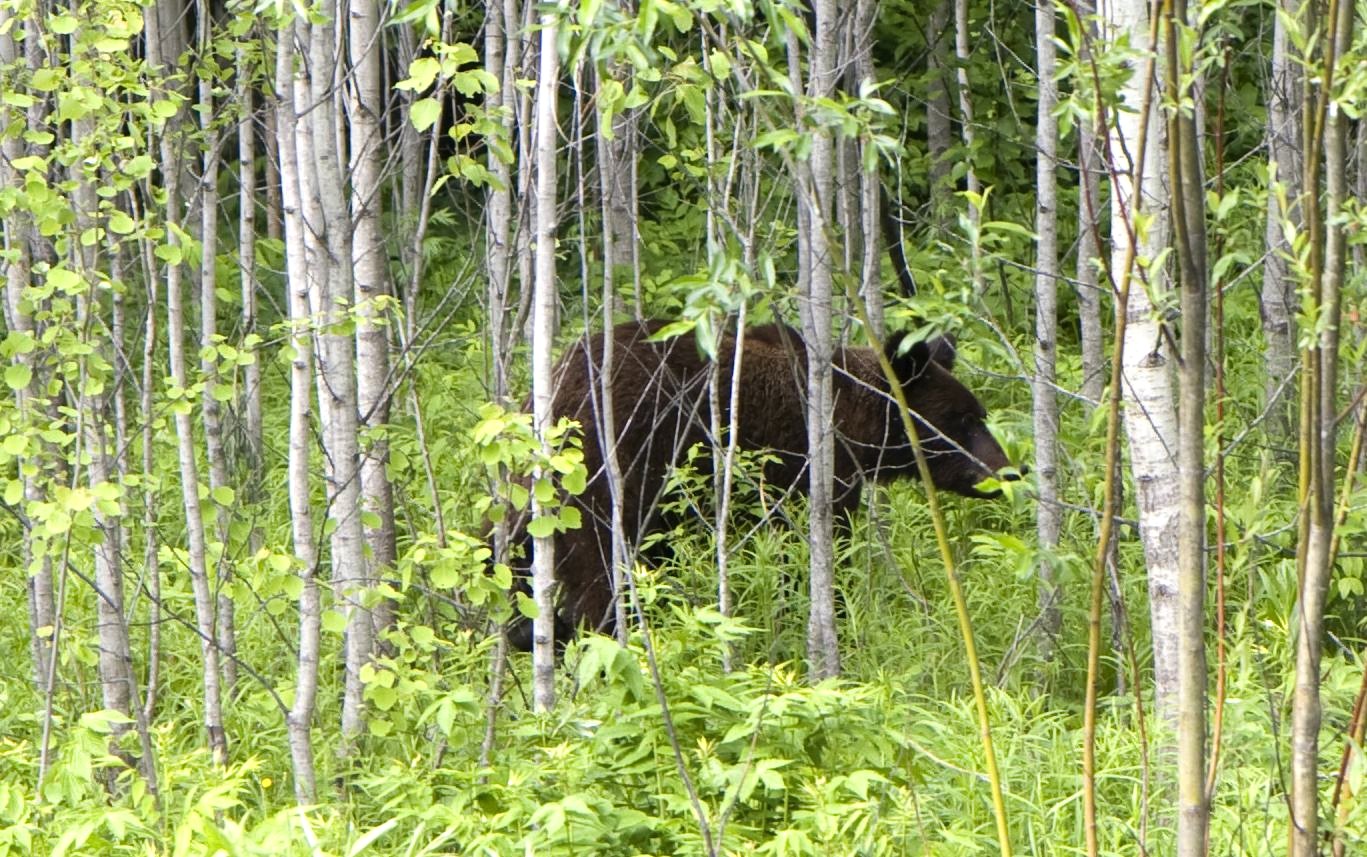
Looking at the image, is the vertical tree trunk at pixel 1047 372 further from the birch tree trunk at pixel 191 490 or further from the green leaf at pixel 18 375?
the green leaf at pixel 18 375

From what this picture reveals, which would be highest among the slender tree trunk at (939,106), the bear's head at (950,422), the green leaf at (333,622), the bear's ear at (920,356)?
the slender tree trunk at (939,106)

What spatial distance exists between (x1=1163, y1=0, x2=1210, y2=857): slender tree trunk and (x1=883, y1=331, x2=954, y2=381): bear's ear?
444 centimetres

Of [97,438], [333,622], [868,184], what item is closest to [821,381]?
[868,184]

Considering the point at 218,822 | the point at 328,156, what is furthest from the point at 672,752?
the point at 328,156

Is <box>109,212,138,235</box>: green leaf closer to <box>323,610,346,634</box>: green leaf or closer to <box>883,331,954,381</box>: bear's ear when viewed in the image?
<box>323,610,346,634</box>: green leaf

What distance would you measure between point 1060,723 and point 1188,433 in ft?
9.19

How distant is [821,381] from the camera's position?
541 cm

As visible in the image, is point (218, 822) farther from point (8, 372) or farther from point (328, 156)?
point (328, 156)

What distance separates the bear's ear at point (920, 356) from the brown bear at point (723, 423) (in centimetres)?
1

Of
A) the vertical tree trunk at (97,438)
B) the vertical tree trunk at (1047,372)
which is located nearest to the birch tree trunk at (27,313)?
the vertical tree trunk at (97,438)

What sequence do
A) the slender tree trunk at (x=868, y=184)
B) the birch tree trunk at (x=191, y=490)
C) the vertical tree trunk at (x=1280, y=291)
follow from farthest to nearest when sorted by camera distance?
the vertical tree trunk at (x=1280, y=291)
the slender tree trunk at (x=868, y=184)
the birch tree trunk at (x=191, y=490)

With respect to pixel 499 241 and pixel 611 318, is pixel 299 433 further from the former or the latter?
pixel 499 241

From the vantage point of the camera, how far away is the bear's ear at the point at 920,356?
7.06 metres

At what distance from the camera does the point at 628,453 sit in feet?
21.2
